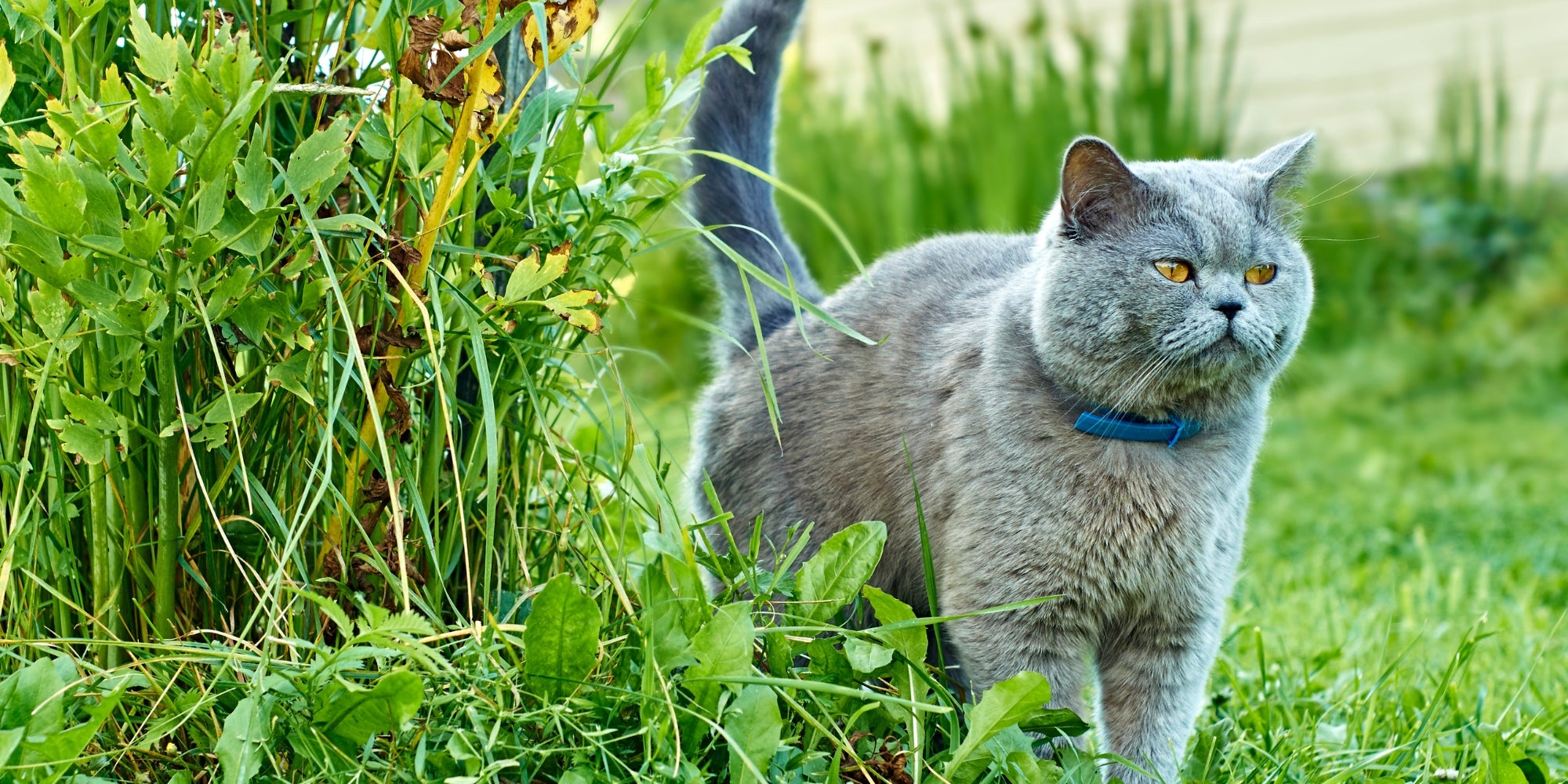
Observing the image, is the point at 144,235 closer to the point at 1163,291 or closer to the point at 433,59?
the point at 433,59

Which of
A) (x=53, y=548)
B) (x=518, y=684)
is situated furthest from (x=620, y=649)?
(x=53, y=548)

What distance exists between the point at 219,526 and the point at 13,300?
0.94 feet

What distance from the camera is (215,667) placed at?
4.07 ft

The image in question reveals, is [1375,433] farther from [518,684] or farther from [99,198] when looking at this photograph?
[99,198]

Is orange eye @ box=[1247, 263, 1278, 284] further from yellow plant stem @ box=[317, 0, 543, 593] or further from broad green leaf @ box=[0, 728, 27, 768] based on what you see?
broad green leaf @ box=[0, 728, 27, 768]

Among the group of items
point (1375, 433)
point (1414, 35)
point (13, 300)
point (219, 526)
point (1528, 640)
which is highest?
point (13, 300)

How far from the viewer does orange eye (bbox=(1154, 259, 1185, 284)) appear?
1613mm

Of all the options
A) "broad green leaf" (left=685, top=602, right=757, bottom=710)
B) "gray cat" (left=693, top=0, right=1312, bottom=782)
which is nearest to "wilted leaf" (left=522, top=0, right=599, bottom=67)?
"gray cat" (left=693, top=0, right=1312, bottom=782)

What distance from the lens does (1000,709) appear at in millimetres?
1301

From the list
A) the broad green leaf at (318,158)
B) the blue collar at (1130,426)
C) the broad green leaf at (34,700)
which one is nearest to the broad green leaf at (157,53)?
the broad green leaf at (318,158)

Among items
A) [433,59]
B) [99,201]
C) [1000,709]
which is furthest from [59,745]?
[1000,709]

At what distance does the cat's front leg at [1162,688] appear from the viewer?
5.43 ft

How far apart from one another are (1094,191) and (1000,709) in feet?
2.31

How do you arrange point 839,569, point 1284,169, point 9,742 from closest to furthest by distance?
point 9,742
point 839,569
point 1284,169
